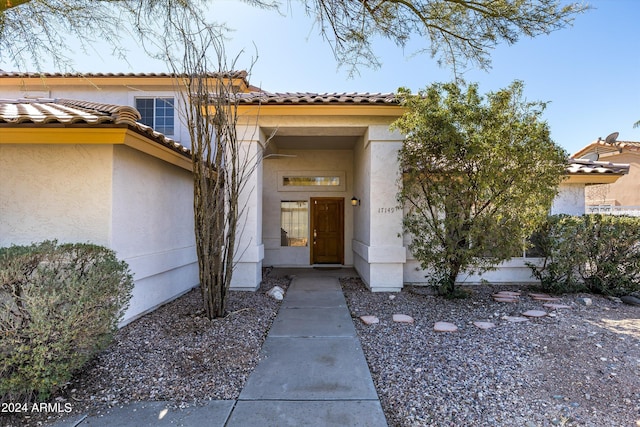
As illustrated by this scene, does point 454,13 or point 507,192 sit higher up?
point 454,13

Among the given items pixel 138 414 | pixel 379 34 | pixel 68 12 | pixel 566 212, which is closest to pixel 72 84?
pixel 68 12

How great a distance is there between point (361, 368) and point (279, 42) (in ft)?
20.8

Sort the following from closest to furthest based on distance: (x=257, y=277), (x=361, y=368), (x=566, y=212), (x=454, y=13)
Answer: (x=361, y=368) < (x=454, y=13) < (x=257, y=277) < (x=566, y=212)

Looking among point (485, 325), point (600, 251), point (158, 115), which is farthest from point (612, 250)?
point (158, 115)

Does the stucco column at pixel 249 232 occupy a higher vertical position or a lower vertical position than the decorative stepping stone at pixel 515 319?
higher

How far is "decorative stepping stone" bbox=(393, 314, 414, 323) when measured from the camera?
5.38 meters

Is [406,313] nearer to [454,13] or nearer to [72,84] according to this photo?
[454,13]

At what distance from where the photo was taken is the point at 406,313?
582cm

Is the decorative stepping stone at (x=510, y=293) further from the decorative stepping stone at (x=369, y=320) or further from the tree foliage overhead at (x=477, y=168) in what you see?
the decorative stepping stone at (x=369, y=320)

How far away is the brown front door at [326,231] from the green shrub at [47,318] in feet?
25.6

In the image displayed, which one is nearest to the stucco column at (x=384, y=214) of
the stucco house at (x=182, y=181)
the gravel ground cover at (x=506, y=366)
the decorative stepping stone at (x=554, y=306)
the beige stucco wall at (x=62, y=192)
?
the stucco house at (x=182, y=181)

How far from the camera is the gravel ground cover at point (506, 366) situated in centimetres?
292

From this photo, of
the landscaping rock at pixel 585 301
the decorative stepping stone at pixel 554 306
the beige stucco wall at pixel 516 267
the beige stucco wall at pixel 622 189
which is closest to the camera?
the decorative stepping stone at pixel 554 306

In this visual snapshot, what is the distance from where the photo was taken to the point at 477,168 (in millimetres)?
5871
